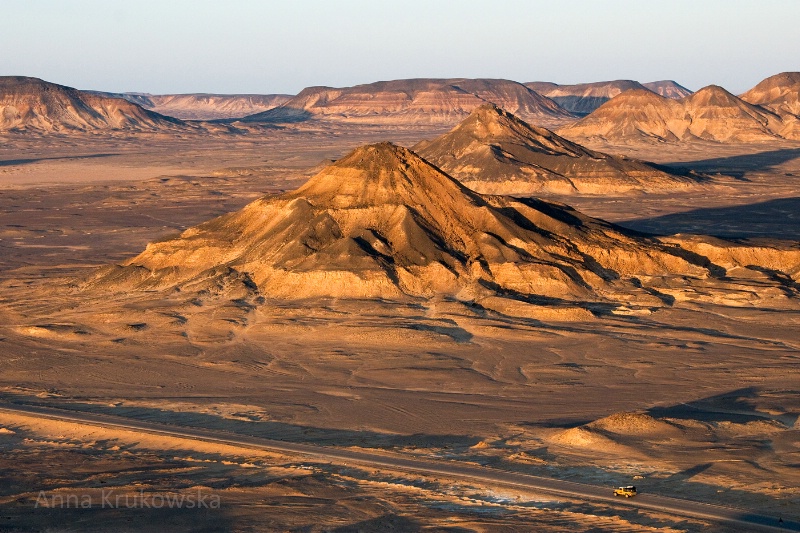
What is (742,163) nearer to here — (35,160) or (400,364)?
(35,160)

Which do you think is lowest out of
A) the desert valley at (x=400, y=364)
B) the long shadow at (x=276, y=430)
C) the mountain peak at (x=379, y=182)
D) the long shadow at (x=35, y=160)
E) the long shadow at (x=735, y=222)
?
the long shadow at (x=276, y=430)

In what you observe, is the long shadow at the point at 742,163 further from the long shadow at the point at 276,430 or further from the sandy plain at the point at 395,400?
the long shadow at the point at 276,430

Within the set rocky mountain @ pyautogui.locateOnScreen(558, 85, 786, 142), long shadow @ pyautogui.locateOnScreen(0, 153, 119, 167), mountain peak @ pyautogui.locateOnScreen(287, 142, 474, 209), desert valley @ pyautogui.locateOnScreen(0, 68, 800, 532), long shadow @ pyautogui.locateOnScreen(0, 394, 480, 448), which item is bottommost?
long shadow @ pyautogui.locateOnScreen(0, 394, 480, 448)

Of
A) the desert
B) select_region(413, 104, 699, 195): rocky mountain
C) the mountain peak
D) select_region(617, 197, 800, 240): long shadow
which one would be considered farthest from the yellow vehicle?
select_region(413, 104, 699, 195): rocky mountain

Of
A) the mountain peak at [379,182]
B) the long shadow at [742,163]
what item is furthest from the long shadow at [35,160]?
the mountain peak at [379,182]

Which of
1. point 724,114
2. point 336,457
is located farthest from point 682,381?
point 724,114

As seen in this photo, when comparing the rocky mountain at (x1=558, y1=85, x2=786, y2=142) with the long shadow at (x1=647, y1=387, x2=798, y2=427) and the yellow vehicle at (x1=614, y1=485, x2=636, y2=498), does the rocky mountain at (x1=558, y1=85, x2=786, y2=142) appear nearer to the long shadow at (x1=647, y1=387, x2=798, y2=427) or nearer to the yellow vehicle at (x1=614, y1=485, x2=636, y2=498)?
the long shadow at (x1=647, y1=387, x2=798, y2=427)
